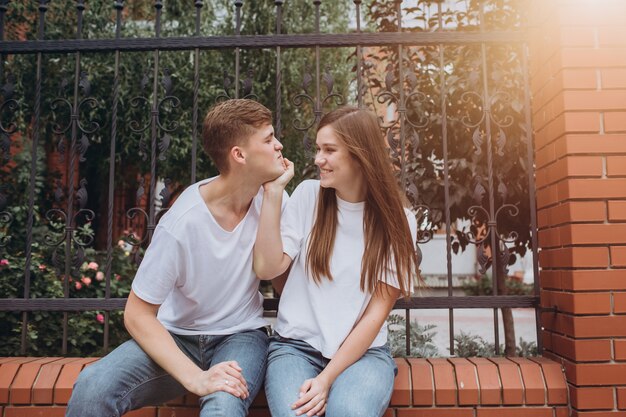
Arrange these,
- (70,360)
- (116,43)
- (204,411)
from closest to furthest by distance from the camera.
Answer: (204,411), (70,360), (116,43)

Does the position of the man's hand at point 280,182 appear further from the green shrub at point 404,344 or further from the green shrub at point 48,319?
→ the green shrub at point 48,319

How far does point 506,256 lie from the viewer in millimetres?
2471

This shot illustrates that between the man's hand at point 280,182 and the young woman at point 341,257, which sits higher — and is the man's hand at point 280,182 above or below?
above

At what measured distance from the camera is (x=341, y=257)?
211 cm

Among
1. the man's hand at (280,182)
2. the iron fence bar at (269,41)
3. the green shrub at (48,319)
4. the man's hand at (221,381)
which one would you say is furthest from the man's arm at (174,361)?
the green shrub at (48,319)

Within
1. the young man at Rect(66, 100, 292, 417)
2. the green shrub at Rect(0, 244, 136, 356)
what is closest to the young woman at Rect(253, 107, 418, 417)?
the young man at Rect(66, 100, 292, 417)

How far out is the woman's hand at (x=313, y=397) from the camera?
5.73 feet

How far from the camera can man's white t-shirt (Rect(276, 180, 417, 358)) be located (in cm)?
204

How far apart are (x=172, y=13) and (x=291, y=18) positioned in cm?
191

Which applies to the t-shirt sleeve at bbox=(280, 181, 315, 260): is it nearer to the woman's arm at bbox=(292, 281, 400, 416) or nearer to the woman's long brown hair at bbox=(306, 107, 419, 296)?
the woman's long brown hair at bbox=(306, 107, 419, 296)

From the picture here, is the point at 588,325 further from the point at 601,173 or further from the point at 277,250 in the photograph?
the point at 277,250

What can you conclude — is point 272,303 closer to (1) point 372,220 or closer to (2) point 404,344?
(1) point 372,220

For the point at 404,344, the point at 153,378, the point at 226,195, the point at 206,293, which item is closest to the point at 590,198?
the point at 226,195

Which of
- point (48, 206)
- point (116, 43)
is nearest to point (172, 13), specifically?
point (48, 206)
